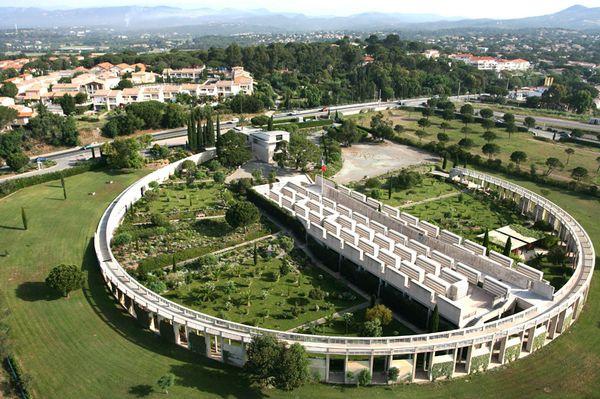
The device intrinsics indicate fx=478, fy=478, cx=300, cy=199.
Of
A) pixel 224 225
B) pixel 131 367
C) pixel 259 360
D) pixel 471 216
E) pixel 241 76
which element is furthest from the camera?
pixel 241 76

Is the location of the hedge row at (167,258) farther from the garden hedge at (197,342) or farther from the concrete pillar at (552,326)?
the concrete pillar at (552,326)

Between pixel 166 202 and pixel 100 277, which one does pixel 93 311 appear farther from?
pixel 166 202

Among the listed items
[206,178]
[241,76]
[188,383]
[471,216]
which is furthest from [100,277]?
[241,76]

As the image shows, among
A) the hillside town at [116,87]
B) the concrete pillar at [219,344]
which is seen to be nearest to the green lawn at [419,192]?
the concrete pillar at [219,344]

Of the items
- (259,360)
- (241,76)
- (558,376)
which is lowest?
(558,376)

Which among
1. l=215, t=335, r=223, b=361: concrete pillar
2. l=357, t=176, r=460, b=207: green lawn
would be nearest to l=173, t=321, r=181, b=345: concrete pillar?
l=215, t=335, r=223, b=361: concrete pillar

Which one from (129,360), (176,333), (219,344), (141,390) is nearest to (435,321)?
(219,344)

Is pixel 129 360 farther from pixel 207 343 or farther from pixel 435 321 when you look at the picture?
pixel 435 321
